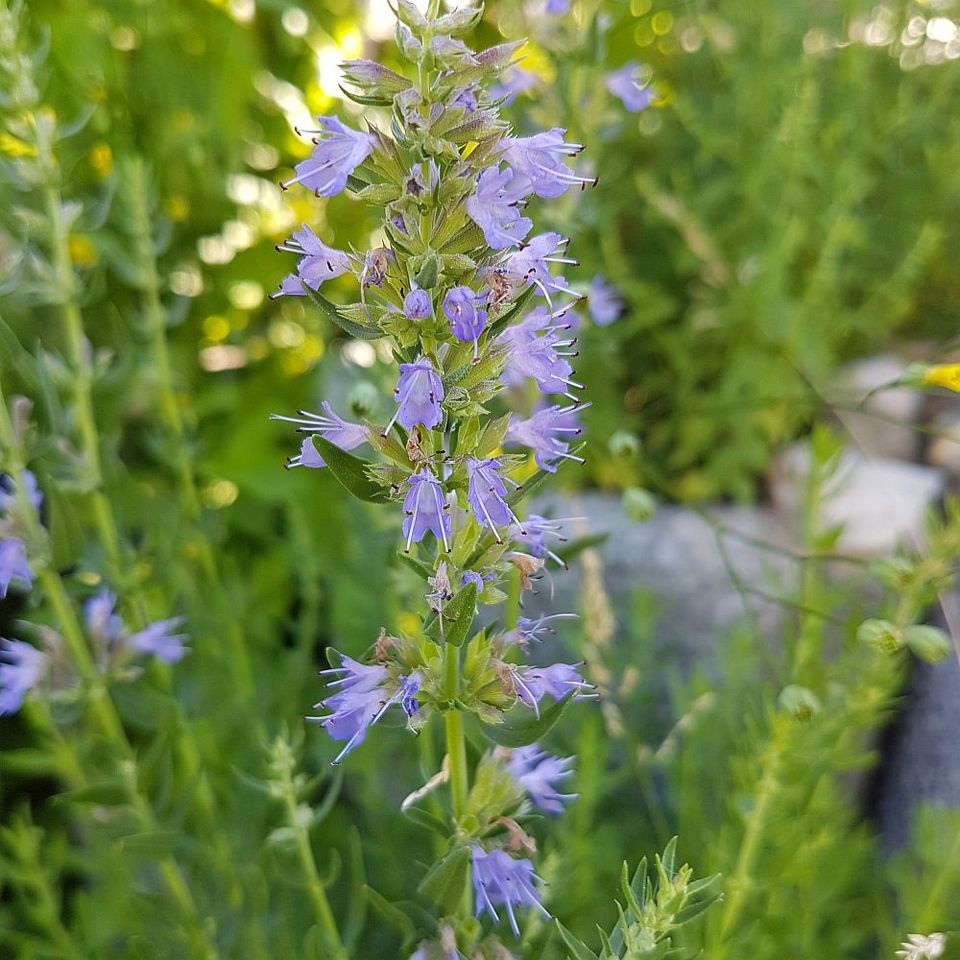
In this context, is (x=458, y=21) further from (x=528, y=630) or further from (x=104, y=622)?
(x=104, y=622)

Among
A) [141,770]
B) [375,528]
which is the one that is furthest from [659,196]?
[141,770]

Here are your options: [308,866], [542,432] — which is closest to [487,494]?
[542,432]

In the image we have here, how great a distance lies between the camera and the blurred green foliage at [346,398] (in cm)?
123

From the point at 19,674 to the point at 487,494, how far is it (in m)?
0.78

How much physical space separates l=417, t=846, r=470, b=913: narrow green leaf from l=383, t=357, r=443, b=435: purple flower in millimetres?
350

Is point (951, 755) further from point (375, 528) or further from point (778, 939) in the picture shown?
point (375, 528)

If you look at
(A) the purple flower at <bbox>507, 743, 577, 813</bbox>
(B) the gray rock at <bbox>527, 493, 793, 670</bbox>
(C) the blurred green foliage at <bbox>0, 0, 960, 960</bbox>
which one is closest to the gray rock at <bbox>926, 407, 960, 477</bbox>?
(C) the blurred green foliage at <bbox>0, 0, 960, 960</bbox>

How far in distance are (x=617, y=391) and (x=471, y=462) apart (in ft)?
5.35

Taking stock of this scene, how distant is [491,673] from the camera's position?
2.60 feet

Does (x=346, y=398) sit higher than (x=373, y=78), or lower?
lower

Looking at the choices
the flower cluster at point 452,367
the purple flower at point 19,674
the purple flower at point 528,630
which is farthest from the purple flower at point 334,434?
the purple flower at point 19,674

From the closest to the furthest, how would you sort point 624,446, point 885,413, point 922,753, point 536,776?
point 536,776
point 624,446
point 922,753
point 885,413

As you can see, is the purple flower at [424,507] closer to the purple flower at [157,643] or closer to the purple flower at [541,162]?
the purple flower at [541,162]

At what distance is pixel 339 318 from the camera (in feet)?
2.34
